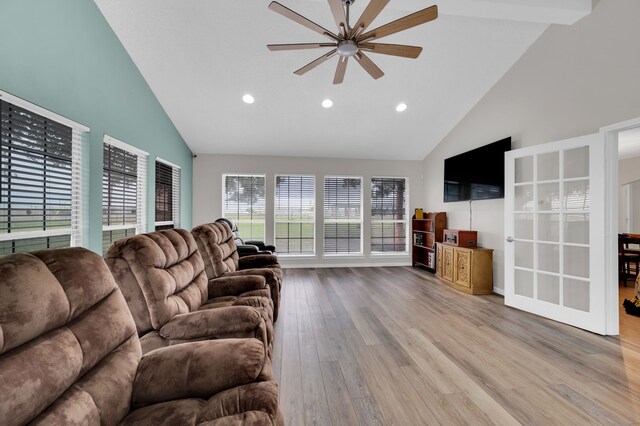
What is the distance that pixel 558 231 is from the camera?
10.5ft

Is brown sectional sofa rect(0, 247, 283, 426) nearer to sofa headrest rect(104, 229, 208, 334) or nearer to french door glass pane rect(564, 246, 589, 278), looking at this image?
sofa headrest rect(104, 229, 208, 334)

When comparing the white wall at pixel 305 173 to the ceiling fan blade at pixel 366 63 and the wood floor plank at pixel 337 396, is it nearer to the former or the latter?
the ceiling fan blade at pixel 366 63

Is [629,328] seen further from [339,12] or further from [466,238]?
[339,12]

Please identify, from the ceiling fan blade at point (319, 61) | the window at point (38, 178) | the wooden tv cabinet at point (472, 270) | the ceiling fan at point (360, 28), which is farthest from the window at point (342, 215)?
the window at point (38, 178)

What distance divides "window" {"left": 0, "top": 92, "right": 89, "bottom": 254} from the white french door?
4.93m

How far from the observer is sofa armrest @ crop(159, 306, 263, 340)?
1.52 m

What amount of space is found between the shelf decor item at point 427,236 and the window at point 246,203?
3.37 metres

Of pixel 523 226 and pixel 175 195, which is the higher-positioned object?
pixel 175 195

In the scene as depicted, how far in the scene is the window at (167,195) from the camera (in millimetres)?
4352

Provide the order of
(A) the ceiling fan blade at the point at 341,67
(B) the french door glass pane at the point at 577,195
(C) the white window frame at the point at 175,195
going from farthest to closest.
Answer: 1. (C) the white window frame at the point at 175,195
2. (B) the french door glass pane at the point at 577,195
3. (A) the ceiling fan blade at the point at 341,67

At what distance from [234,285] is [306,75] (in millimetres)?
2942

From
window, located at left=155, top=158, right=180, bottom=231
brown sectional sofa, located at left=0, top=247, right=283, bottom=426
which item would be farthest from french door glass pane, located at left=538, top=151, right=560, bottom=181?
A: window, located at left=155, top=158, right=180, bottom=231

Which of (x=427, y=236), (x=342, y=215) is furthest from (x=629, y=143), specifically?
(x=342, y=215)

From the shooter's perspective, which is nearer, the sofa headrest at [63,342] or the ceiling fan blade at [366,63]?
the sofa headrest at [63,342]
